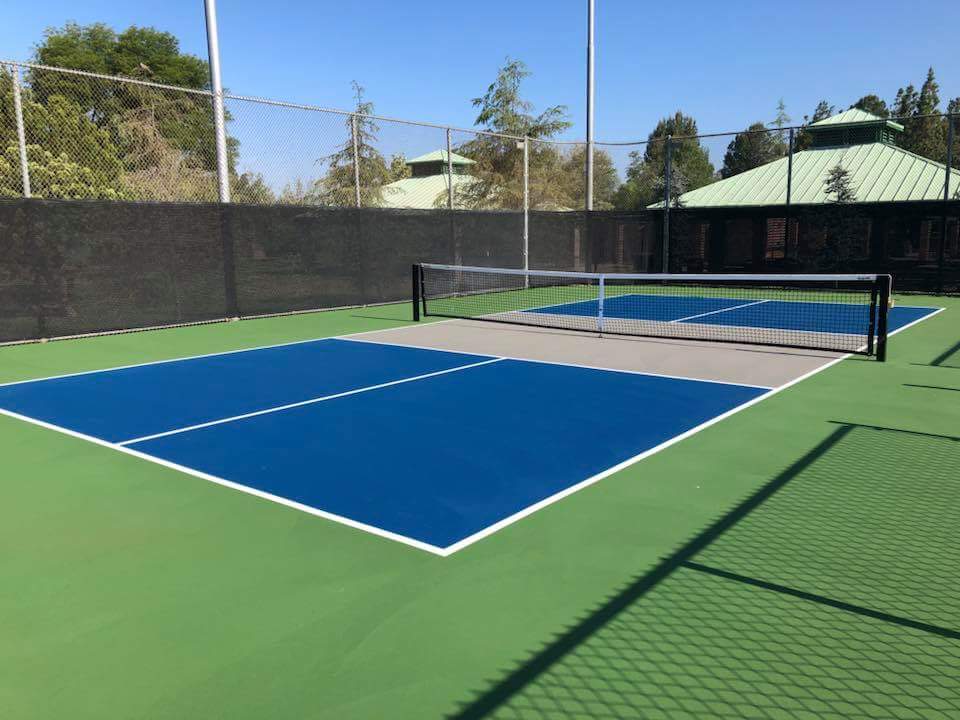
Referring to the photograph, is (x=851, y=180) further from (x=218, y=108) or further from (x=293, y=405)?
(x=293, y=405)

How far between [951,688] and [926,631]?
1.40 ft

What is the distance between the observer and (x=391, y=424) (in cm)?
664

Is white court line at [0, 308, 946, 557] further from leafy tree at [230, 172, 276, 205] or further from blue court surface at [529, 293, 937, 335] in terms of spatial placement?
leafy tree at [230, 172, 276, 205]

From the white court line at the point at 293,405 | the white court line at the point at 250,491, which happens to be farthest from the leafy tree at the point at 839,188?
the white court line at the point at 250,491

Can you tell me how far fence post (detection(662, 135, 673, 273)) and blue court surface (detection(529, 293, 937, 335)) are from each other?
Result: 445cm

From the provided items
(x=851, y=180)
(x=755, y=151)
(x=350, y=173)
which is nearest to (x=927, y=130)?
(x=755, y=151)

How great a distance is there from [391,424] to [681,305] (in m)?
11.2

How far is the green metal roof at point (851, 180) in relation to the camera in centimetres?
2050

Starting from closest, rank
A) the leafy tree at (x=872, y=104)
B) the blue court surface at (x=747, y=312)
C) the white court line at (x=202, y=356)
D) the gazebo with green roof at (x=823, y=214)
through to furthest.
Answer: the white court line at (x=202, y=356) → the blue court surface at (x=747, y=312) → the gazebo with green roof at (x=823, y=214) → the leafy tree at (x=872, y=104)

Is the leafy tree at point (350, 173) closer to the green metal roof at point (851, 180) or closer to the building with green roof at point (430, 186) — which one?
the building with green roof at point (430, 186)

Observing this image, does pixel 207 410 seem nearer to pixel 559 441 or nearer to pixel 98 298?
pixel 559 441

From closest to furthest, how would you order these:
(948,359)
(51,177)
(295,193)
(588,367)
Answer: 1. (588,367)
2. (948,359)
3. (51,177)
4. (295,193)

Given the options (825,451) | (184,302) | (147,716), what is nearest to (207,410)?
(147,716)

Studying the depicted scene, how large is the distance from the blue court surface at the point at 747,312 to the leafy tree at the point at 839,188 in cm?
516
